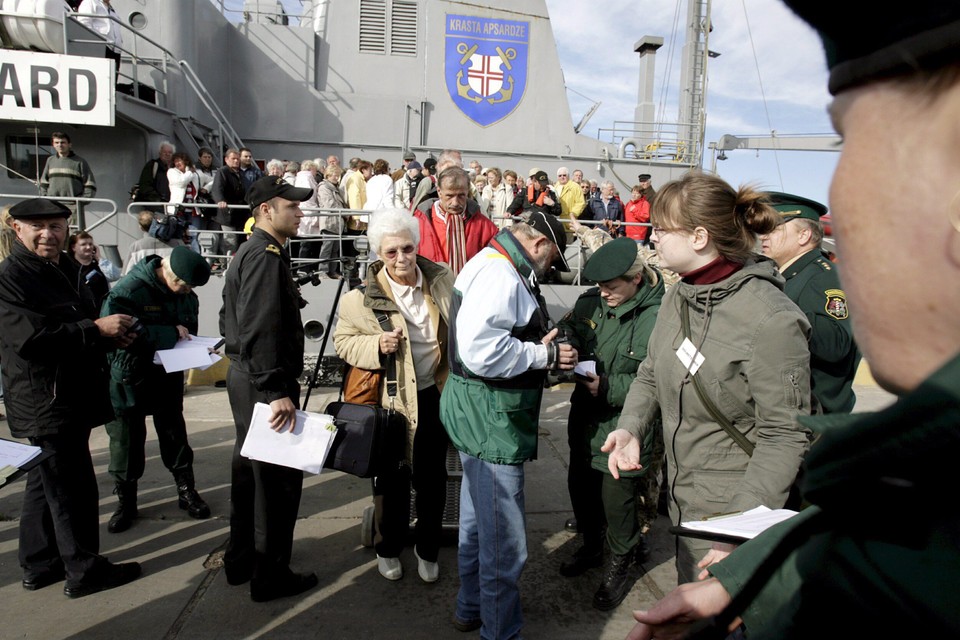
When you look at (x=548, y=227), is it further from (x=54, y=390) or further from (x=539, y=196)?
(x=539, y=196)

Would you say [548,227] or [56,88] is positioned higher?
[56,88]

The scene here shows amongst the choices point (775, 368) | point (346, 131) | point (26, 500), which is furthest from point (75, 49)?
point (775, 368)

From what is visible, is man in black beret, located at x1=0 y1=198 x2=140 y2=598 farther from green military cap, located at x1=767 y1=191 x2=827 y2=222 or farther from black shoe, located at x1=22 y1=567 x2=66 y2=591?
green military cap, located at x1=767 y1=191 x2=827 y2=222

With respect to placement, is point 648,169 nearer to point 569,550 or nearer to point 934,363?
point 569,550

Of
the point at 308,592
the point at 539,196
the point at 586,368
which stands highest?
Result: the point at 539,196

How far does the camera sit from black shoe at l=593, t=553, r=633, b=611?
314 centimetres

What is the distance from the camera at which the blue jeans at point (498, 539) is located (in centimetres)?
253

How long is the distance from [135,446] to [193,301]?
1.14m

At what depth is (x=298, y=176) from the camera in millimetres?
9016

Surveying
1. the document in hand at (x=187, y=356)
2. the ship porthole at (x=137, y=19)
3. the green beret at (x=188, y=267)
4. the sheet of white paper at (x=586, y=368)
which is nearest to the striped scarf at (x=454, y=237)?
the sheet of white paper at (x=586, y=368)

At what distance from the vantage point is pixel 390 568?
3.36m

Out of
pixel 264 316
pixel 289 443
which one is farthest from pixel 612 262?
pixel 289 443

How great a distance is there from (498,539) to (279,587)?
4.46 ft

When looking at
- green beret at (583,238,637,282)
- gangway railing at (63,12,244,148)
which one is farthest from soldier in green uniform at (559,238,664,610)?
gangway railing at (63,12,244,148)
